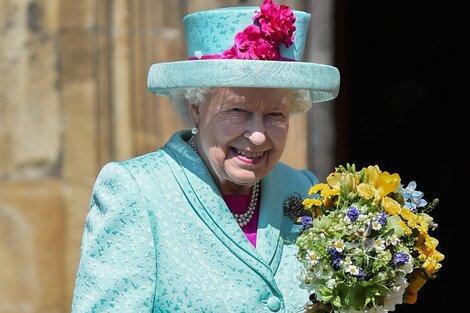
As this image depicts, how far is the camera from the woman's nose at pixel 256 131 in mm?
4176

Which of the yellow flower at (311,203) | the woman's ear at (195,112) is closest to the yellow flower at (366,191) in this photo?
the yellow flower at (311,203)

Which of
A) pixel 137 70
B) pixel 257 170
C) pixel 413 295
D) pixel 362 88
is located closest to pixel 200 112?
pixel 257 170

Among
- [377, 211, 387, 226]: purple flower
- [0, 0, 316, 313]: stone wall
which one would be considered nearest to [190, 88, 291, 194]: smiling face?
[377, 211, 387, 226]: purple flower

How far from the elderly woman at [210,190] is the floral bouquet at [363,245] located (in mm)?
178

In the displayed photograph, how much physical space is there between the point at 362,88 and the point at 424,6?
579mm

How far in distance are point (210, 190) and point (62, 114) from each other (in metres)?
2.25

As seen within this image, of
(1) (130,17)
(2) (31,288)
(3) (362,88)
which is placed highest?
(1) (130,17)

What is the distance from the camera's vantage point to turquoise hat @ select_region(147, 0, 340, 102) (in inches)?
163

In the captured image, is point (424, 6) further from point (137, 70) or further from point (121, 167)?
point (121, 167)

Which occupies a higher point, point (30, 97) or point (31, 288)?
point (30, 97)

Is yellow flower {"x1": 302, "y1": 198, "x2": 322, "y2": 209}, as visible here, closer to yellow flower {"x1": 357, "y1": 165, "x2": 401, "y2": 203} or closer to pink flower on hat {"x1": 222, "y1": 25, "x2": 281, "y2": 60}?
yellow flower {"x1": 357, "y1": 165, "x2": 401, "y2": 203}

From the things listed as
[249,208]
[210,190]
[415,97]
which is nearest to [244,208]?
[249,208]

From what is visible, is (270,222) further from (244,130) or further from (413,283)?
(413,283)

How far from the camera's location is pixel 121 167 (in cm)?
424
